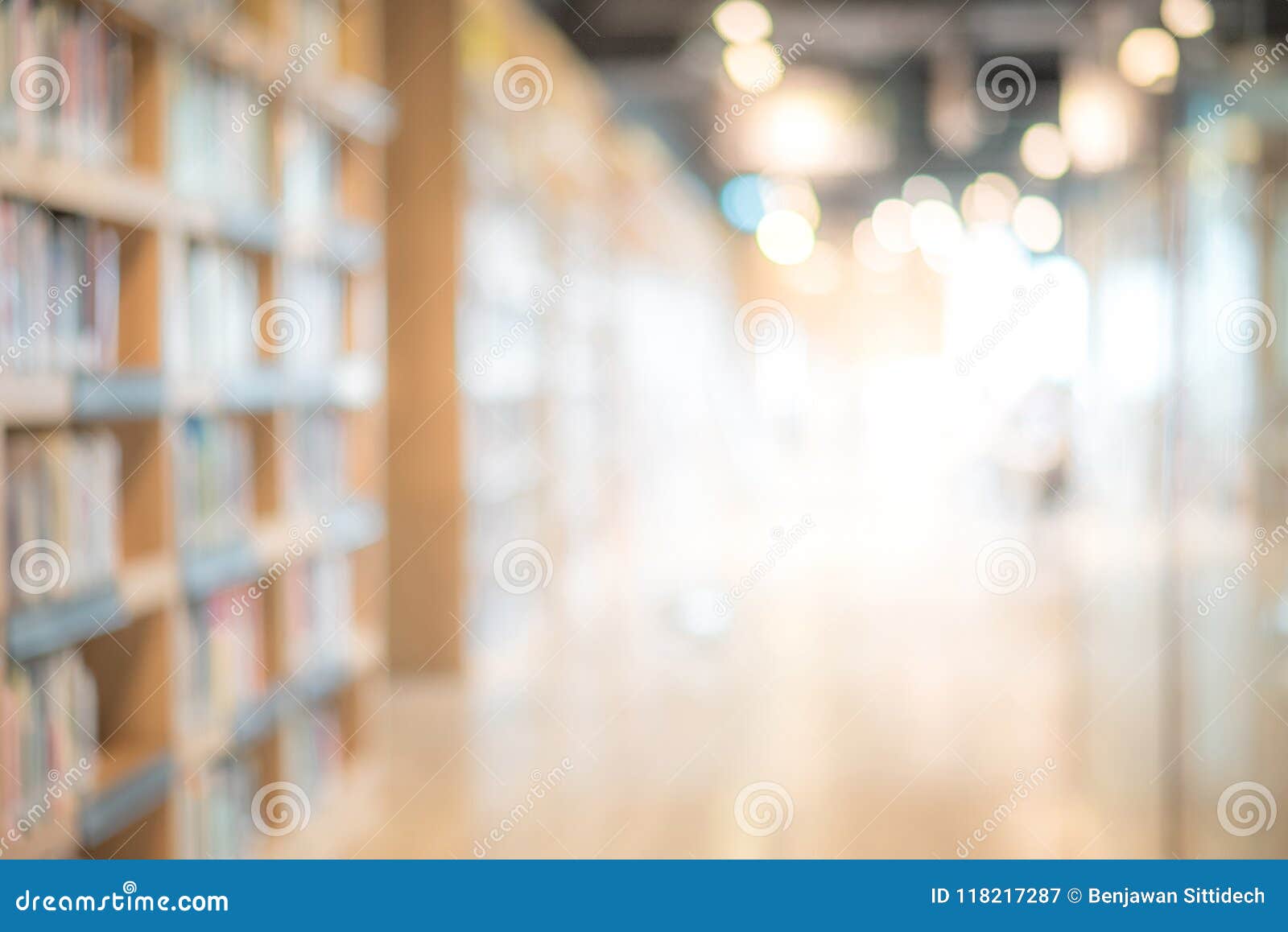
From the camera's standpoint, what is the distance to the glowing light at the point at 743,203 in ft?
17.1

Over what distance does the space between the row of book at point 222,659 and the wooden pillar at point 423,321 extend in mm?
1875

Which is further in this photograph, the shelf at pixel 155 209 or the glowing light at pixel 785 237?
the glowing light at pixel 785 237

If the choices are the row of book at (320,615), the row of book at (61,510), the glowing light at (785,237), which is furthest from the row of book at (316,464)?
the glowing light at (785,237)

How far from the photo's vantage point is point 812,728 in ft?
14.4

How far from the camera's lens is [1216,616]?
2.85 metres

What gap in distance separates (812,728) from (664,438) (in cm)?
259

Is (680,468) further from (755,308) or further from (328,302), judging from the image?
(328,302)

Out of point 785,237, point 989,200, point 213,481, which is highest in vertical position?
point 989,200

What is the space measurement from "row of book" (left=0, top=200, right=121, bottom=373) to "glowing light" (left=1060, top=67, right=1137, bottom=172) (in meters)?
2.36

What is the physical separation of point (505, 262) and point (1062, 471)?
300 cm

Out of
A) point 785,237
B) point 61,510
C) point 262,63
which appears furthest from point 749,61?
point 61,510

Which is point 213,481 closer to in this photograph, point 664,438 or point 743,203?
point 743,203

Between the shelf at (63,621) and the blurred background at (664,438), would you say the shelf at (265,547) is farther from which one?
the shelf at (63,621)
